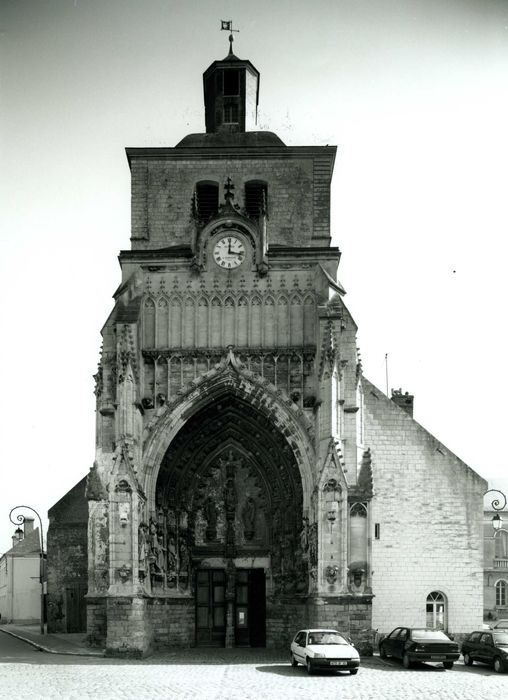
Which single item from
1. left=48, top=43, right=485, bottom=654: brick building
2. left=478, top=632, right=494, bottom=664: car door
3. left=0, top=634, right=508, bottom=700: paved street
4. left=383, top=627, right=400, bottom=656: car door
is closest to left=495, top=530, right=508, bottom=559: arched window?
left=48, top=43, right=485, bottom=654: brick building

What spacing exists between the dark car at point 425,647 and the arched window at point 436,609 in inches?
212

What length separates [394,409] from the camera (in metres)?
30.6

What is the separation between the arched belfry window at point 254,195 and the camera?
103 ft

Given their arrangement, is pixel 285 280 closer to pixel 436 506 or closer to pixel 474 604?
pixel 436 506

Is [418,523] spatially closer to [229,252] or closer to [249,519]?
[249,519]

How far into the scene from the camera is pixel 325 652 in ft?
70.6

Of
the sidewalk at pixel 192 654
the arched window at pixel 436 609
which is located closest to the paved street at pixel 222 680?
the sidewalk at pixel 192 654

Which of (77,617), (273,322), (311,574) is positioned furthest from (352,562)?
(77,617)

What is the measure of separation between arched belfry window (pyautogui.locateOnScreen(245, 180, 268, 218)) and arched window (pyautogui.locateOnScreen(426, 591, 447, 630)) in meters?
12.3

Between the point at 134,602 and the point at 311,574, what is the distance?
15.2 ft

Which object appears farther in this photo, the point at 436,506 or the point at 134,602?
the point at 436,506

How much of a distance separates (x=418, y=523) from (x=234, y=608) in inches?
229

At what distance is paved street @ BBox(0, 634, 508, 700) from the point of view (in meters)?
17.8

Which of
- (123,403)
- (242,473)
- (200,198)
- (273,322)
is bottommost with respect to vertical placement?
(242,473)
